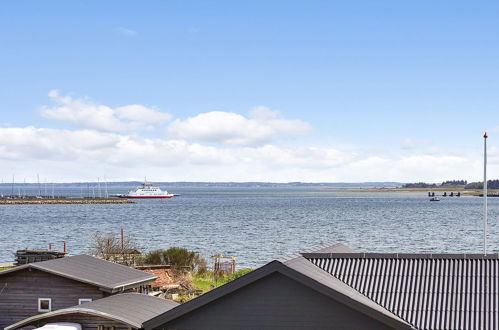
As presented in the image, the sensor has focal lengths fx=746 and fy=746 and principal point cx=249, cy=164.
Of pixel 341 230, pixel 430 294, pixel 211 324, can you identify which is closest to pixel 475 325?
pixel 430 294

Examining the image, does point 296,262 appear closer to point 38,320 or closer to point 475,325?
point 475,325

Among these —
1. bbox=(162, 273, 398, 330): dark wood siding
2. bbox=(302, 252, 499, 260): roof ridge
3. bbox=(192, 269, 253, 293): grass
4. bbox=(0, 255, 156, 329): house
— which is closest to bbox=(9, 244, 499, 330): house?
bbox=(162, 273, 398, 330): dark wood siding

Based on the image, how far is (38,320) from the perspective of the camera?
86.3ft

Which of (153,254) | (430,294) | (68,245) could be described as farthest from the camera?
(68,245)

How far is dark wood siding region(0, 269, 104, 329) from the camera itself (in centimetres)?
2867

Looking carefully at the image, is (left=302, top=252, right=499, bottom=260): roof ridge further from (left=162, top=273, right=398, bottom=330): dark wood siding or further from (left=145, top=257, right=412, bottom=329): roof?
(left=162, top=273, right=398, bottom=330): dark wood siding

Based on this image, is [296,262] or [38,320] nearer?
[296,262]

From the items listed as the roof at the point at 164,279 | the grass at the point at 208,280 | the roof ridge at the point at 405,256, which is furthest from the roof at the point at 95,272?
the grass at the point at 208,280

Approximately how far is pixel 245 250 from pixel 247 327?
209ft

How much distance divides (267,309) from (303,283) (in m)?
1.11

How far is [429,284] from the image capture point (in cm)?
1786

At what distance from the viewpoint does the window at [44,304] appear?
94.3 feet

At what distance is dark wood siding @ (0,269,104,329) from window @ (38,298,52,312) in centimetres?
12

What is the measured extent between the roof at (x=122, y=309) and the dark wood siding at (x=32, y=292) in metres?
1.34
